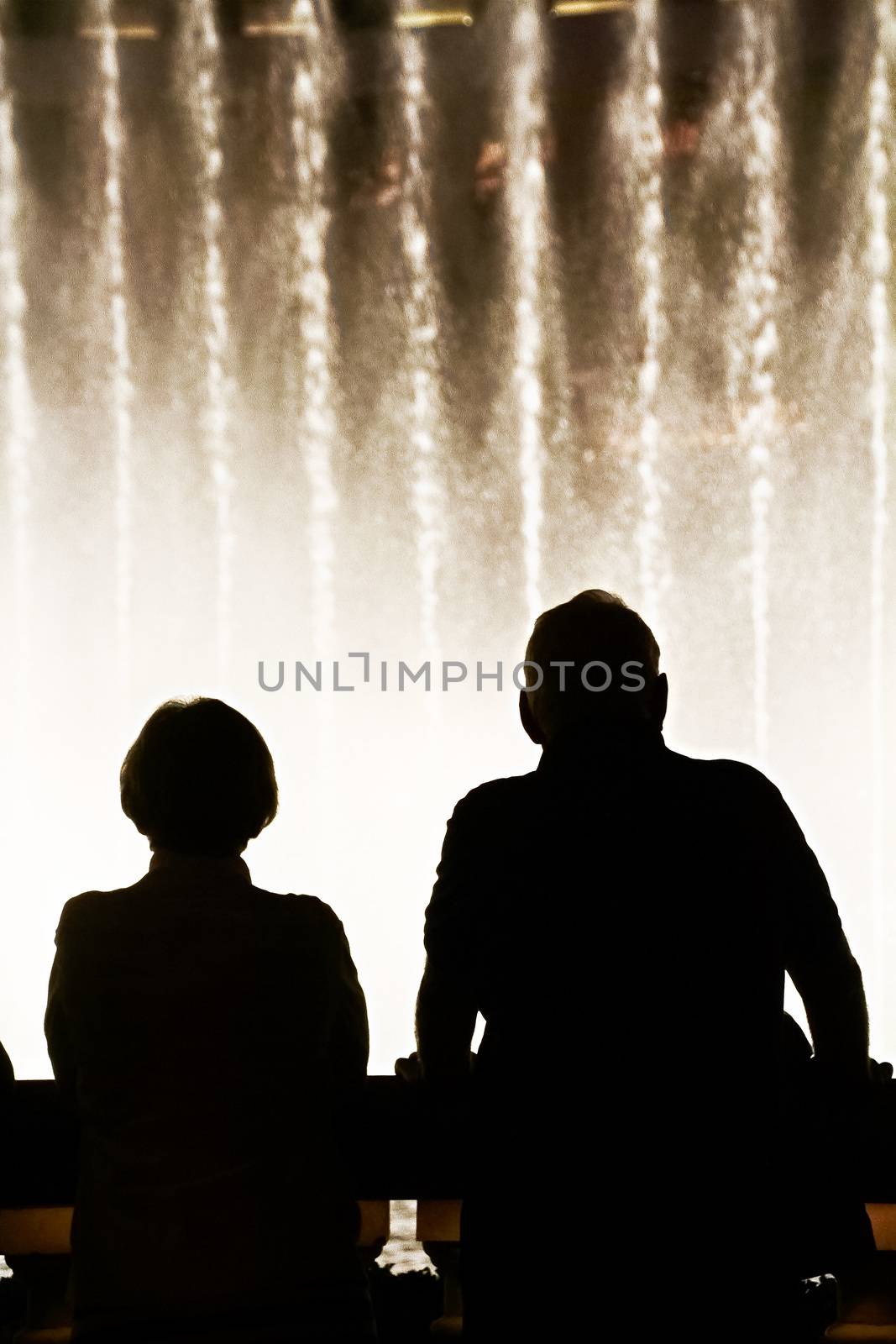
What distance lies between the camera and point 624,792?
1566mm

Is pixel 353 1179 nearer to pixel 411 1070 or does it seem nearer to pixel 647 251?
pixel 411 1070

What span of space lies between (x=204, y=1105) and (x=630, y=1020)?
→ 0.44 m

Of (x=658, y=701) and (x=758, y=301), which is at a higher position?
(x=758, y=301)

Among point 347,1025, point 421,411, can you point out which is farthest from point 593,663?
point 421,411

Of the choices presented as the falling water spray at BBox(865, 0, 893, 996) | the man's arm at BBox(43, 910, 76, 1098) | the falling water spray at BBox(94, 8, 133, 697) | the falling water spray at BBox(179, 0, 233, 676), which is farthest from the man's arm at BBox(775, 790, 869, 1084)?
the falling water spray at BBox(94, 8, 133, 697)

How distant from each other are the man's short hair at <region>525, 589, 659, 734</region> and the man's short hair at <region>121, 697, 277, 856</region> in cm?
33

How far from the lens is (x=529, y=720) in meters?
1.68

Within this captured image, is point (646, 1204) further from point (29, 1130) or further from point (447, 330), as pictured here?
point (447, 330)

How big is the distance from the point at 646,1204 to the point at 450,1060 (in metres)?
0.26

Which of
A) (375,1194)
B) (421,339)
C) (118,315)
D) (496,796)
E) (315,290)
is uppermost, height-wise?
(315,290)

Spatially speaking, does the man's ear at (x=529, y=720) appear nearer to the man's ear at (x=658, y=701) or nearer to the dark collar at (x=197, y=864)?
the man's ear at (x=658, y=701)

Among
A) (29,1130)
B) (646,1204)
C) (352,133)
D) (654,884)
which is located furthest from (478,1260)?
(352,133)

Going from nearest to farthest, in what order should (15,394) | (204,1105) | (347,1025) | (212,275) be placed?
(204,1105) < (347,1025) < (212,275) < (15,394)

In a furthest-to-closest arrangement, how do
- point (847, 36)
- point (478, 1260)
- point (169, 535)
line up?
point (169, 535)
point (847, 36)
point (478, 1260)
